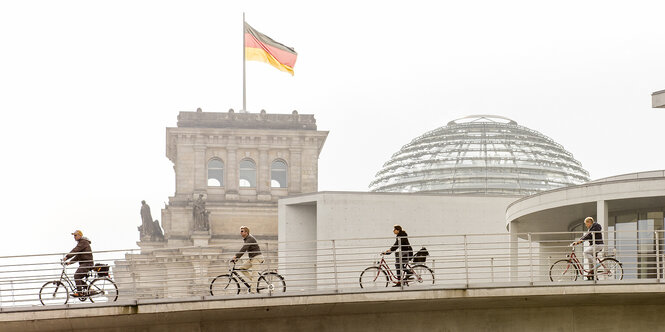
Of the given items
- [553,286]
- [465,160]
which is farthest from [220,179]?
[553,286]

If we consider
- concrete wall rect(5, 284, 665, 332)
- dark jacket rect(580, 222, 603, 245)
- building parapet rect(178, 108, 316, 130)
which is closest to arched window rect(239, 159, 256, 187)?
building parapet rect(178, 108, 316, 130)

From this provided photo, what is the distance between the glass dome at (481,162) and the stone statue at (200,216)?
14055 mm

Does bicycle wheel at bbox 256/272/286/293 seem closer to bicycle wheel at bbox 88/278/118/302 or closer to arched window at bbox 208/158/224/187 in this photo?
bicycle wheel at bbox 88/278/118/302

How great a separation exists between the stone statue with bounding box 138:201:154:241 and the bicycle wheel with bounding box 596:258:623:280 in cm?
7385

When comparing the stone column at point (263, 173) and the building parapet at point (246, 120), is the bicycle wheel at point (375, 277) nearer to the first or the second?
the building parapet at point (246, 120)

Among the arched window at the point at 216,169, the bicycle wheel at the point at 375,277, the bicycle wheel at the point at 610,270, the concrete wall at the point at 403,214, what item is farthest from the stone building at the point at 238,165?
the bicycle wheel at the point at 610,270

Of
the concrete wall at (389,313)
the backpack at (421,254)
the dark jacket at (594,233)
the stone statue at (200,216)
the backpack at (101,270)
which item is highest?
the stone statue at (200,216)

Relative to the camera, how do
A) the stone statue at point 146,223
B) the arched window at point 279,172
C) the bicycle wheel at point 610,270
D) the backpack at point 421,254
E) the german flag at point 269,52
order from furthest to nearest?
the arched window at point 279,172 < the stone statue at point 146,223 < the german flag at point 269,52 < the backpack at point 421,254 < the bicycle wheel at point 610,270

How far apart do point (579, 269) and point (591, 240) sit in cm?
72

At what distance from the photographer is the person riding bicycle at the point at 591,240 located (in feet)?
105

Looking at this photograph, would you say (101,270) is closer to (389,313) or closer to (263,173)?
(389,313)

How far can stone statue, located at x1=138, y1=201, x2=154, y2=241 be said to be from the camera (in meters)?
106

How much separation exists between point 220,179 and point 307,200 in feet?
175

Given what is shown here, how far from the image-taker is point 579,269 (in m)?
A: 32.6
